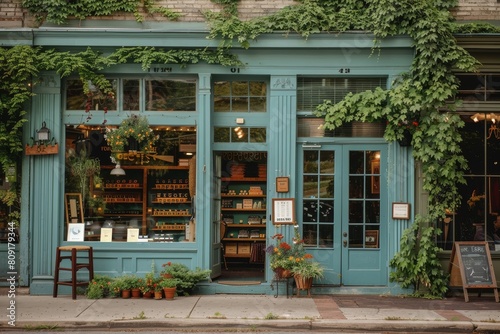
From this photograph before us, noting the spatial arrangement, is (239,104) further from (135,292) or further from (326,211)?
(135,292)

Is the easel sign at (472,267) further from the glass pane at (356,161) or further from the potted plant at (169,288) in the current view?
the potted plant at (169,288)

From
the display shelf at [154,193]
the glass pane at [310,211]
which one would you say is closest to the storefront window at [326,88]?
the glass pane at [310,211]

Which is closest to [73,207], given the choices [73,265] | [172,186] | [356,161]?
[73,265]

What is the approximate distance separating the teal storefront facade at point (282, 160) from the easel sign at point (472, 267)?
3.63 ft

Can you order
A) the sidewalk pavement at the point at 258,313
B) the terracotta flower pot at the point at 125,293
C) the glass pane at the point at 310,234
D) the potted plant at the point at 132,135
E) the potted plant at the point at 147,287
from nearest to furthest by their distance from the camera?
the sidewalk pavement at the point at 258,313
the potted plant at the point at 147,287
the terracotta flower pot at the point at 125,293
the potted plant at the point at 132,135
the glass pane at the point at 310,234

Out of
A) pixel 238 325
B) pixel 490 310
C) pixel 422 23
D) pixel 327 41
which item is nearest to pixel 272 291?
pixel 238 325

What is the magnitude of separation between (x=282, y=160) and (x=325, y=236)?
1739 millimetres

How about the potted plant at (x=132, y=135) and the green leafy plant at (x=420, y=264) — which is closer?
the green leafy plant at (x=420, y=264)

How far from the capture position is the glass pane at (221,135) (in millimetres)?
13656

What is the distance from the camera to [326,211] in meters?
13.4

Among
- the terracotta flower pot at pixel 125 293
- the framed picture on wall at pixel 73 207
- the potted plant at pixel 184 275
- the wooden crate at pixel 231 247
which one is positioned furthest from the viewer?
the wooden crate at pixel 231 247

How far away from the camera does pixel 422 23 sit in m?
12.8

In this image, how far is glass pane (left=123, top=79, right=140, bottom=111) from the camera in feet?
44.5

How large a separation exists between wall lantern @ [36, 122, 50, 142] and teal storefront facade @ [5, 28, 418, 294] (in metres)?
0.14
